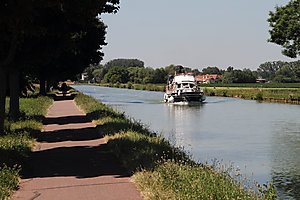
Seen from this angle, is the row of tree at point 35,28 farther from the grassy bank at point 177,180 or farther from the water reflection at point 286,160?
the water reflection at point 286,160

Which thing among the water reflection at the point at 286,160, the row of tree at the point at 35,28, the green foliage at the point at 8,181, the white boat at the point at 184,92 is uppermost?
the row of tree at the point at 35,28

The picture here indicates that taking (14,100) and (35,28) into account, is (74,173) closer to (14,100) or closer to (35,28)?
(35,28)

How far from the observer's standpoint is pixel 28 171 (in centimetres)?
1036

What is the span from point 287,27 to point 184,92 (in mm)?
16681

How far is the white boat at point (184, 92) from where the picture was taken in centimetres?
6169

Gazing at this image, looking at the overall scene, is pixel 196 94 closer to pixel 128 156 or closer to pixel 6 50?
pixel 6 50

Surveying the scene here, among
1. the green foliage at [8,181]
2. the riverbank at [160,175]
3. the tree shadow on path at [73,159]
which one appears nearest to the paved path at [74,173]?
the tree shadow on path at [73,159]

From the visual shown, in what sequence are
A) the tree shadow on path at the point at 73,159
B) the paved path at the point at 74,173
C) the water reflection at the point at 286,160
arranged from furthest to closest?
the water reflection at the point at 286,160 < the tree shadow on path at the point at 73,159 < the paved path at the point at 74,173

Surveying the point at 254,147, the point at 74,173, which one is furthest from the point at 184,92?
the point at 74,173

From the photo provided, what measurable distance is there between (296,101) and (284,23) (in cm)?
1087

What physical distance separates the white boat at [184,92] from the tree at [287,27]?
40.5ft

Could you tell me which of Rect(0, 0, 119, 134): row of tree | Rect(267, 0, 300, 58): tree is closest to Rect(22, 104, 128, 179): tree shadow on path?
Rect(0, 0, 119, 134): row of tree

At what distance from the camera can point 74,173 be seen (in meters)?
10.1

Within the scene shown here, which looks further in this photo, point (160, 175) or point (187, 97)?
point (187, 97)
